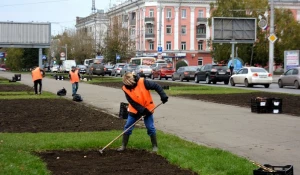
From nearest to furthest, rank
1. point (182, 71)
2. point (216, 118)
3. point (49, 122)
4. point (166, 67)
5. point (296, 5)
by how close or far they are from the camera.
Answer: point (49, 122) < point (216, 118) < point (182, 71) < point (166, 67) < point (296, 5)

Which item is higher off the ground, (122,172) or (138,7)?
(138,7)

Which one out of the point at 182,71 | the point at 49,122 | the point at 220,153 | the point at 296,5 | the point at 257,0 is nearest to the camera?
the point at 220,153

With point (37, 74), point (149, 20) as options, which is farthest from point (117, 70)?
point (37, 74)

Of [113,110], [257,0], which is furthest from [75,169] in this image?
[257,0]

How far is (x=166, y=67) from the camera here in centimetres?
5691

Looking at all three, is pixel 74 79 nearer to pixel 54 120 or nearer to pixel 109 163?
pixel 54 120

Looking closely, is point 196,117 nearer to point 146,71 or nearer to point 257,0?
point 146,71

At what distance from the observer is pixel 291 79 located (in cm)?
3619

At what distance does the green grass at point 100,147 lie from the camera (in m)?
8.23

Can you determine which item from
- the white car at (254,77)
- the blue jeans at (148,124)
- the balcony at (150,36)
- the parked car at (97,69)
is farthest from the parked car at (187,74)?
the balcony at (150,36)

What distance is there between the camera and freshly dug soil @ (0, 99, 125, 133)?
45.0ft

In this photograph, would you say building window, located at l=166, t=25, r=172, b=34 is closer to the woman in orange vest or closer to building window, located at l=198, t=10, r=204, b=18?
building window, located at l=198, t=10, r=204, b=18

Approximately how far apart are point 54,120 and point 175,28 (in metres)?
79.9

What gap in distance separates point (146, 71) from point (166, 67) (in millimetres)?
2813
